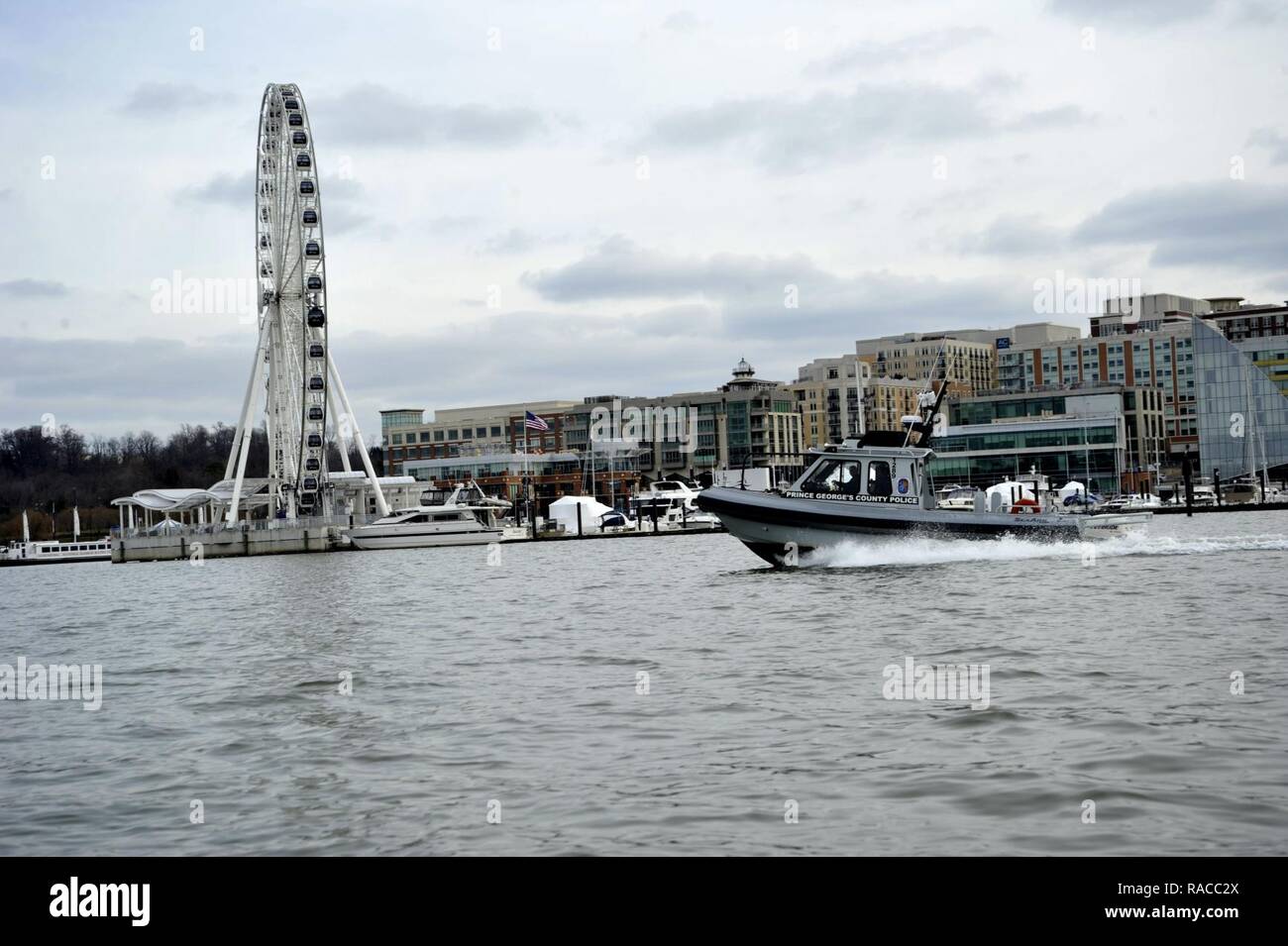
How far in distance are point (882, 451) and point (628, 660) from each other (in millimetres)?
18706

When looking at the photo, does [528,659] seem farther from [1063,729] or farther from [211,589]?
[211,589]

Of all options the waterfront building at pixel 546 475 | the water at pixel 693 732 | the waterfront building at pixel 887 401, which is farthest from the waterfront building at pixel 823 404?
the water at pixel 693 732

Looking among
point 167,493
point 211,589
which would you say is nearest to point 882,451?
point 211,589

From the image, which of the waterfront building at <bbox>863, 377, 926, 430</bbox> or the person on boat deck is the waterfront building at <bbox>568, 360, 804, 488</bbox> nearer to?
the waterfront building at <bbox>863, 377, 926, 430</bbox>

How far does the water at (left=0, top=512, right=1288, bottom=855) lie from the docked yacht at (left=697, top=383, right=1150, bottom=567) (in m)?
6.96

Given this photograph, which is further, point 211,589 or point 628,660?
point 211,589

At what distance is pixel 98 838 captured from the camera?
10344 mm

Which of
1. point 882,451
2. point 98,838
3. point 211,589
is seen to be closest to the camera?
point 98,838

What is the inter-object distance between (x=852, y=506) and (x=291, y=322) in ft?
212

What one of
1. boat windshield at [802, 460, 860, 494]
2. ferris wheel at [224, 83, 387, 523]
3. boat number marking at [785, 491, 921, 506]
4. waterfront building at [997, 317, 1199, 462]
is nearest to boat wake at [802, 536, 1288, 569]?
boat number marking at [785, 491, 921, 506]

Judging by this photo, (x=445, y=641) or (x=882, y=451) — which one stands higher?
(x=882, y=451)

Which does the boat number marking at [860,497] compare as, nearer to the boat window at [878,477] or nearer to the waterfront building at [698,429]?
the boat window at [878,477]

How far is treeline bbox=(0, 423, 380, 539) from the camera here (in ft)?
497
